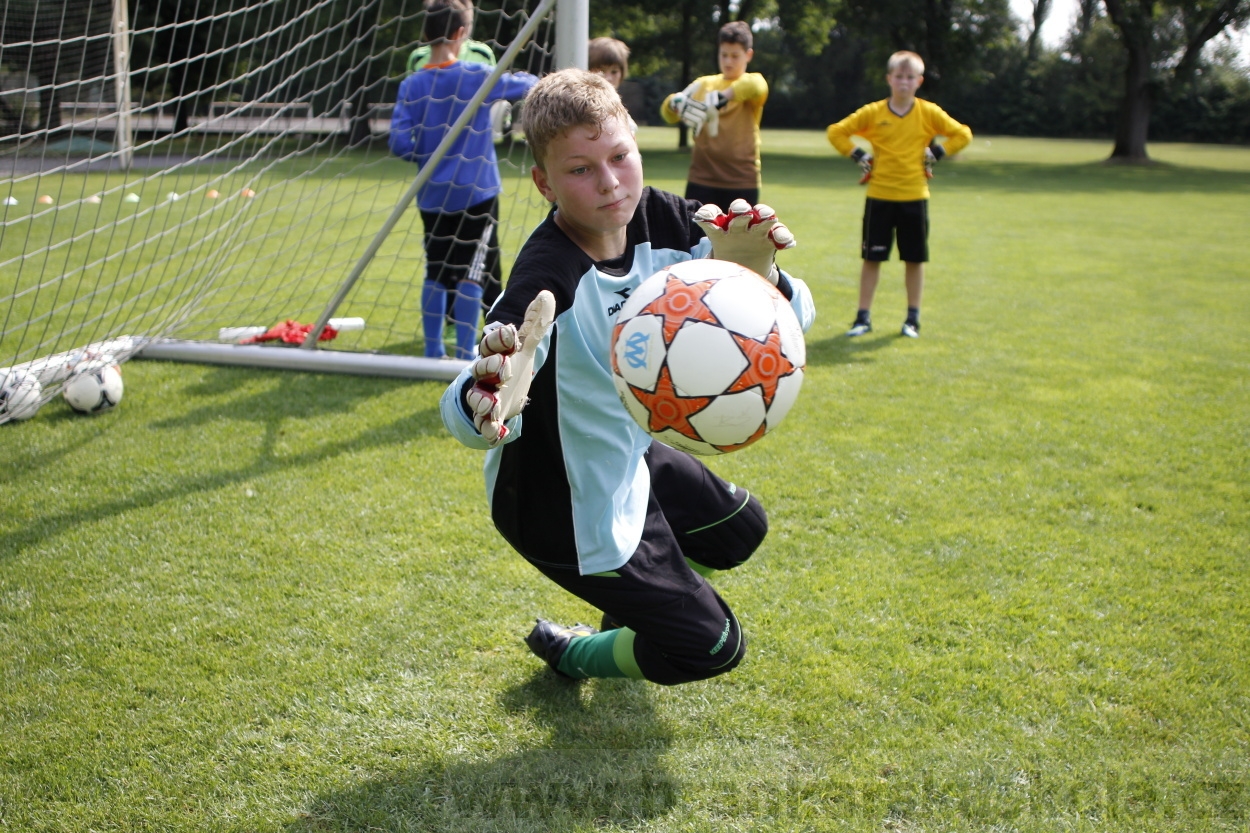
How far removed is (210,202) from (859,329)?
859 cm

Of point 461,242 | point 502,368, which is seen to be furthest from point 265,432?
point 502,368

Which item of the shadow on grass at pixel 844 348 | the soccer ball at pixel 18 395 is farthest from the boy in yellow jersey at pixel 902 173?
the soccer ball at pixel 18 395

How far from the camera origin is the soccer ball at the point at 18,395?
4570mm

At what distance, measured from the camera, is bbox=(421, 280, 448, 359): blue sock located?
18.7 feet

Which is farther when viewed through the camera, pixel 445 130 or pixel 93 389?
pixel 445 130

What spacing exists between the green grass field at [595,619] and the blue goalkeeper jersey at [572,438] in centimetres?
62

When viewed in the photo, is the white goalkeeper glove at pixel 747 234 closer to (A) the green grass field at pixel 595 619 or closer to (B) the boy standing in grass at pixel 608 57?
(A) the green grass field at pixel 595 619

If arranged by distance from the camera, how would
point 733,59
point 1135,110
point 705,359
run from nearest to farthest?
point 705,359, point 733,59, point 1135,110

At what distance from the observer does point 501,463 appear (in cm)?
231

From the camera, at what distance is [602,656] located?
2566mm

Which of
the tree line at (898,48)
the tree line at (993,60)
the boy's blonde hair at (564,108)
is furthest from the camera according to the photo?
the tree line at (993,60)

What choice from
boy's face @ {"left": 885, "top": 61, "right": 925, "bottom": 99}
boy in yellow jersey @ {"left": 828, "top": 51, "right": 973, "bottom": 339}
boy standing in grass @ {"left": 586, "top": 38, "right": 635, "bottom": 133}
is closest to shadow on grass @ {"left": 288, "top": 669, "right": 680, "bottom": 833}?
boy standing in grass @ {"left": 586, "top": 38, "right": 635, "bottom": 133}

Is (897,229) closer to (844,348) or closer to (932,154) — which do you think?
(932,154)

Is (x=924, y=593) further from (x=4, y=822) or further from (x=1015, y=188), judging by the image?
(x=1015, y=188)
